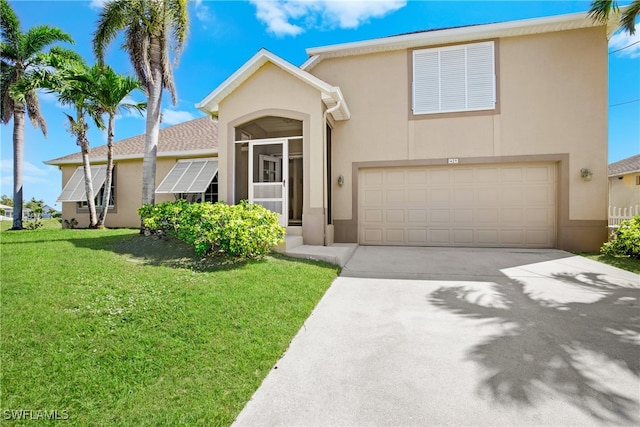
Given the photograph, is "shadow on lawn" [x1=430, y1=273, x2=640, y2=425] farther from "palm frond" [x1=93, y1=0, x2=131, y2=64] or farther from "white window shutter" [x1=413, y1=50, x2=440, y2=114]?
"palm frond" [x1=93, y1=0, x2=131, y2=64]

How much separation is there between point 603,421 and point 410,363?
67.2 inches

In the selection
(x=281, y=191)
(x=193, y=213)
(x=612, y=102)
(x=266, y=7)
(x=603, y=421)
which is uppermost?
(x=266, y=7)

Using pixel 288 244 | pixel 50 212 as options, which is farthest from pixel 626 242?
pixel 50 212

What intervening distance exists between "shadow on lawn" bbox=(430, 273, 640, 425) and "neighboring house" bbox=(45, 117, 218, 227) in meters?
12.4

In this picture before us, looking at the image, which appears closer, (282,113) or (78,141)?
(282,113)

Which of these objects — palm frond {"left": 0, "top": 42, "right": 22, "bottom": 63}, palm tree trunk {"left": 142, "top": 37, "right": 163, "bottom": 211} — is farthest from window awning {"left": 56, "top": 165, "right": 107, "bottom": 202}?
palm tree trunk {"left": 142, "top": 37, "right": 163, "bottom": 211}

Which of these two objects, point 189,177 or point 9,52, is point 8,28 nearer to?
point 9,52

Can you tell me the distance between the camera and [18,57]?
47.6ft

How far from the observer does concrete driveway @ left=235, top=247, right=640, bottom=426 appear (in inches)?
109

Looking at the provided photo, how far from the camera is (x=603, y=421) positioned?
260 cm

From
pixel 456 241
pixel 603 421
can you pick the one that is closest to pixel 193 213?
pixel 603 421

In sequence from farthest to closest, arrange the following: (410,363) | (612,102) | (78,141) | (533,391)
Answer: (78,141) < (612,102) < (410,363) < (533,391)

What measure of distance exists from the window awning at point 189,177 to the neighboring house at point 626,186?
23.1m

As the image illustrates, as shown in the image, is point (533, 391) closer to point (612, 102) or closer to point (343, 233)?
point (343, 233)
